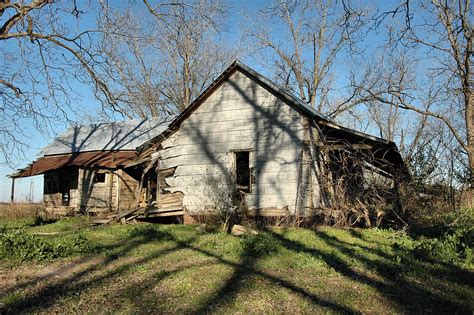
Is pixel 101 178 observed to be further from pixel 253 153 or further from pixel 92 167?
pixel 253 153

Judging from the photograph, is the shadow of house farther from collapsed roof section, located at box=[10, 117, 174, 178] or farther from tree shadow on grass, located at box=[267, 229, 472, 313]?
tree shadow on grass, located at box=[267, 229, 472, 313]

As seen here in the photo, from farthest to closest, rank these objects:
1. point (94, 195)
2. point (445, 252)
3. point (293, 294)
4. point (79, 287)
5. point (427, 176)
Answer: point (94, 195) → point (427, 176) → point (445, 252) → point (79, 287) → point (293, 294)

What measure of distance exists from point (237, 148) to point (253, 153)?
68 centimetres

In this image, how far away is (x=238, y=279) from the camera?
6688 millimetres

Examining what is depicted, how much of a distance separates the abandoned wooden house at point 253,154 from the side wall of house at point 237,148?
4 cm

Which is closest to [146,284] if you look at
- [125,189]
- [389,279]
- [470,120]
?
[389,279]

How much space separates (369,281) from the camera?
657cm

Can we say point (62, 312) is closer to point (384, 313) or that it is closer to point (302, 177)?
point (384, 313)

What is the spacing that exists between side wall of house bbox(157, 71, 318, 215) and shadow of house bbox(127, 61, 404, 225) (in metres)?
0.04

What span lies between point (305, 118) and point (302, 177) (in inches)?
83.6

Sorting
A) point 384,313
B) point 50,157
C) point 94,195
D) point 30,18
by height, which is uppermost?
point 30,18

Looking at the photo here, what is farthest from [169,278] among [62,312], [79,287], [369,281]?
[369,281]

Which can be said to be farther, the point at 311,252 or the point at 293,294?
the point at 311,252

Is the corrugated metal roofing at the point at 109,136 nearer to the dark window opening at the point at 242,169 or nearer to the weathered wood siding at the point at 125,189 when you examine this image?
the weathered wood siding at the point at 125,189
